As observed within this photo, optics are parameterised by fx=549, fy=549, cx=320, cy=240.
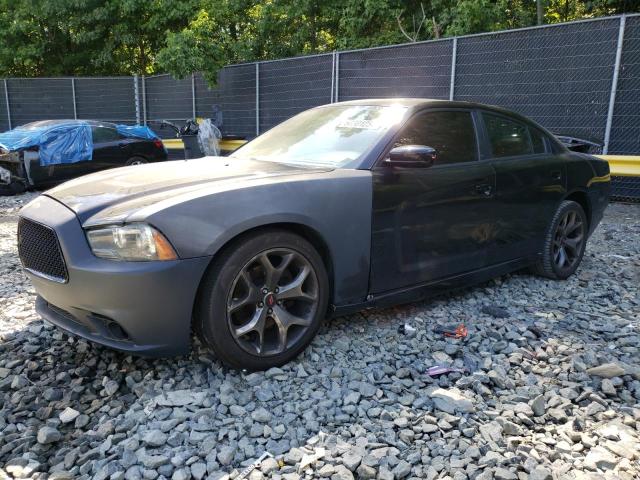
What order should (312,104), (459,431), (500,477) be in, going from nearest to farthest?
(500,477), (459,431), (312,104)

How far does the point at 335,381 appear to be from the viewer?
118 inches

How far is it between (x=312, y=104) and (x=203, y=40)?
3.77m

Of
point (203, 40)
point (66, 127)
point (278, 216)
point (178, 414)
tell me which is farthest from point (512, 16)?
point (178, 414)

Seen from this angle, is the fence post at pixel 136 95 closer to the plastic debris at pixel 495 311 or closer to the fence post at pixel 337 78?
the fence post at pixel 337 78

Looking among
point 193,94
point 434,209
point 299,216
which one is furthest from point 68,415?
point 193,94

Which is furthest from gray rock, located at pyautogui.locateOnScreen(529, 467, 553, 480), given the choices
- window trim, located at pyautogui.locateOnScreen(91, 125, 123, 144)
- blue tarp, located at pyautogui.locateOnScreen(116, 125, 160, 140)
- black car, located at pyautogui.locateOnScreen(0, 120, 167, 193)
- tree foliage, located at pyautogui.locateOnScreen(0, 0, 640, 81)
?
tree foliage, located at pyautogui.locateOnScreen(0, 0, 640, 81)

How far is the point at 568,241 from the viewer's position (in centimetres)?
495

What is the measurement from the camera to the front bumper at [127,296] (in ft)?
8.57

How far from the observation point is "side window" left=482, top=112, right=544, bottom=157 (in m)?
4.21

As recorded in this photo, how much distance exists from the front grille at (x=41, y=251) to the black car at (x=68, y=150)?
7452 millimetres

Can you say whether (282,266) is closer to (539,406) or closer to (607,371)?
(539,406)

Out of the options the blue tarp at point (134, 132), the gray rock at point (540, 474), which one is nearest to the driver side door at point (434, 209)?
the gray rock at point (540, 474)

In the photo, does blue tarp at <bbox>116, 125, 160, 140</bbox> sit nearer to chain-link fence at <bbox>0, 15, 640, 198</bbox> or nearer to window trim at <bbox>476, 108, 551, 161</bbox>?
chain-link fence at <bbox>0, 15, 640, 198</bbox>

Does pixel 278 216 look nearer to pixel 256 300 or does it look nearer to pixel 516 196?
pixel 256 300
